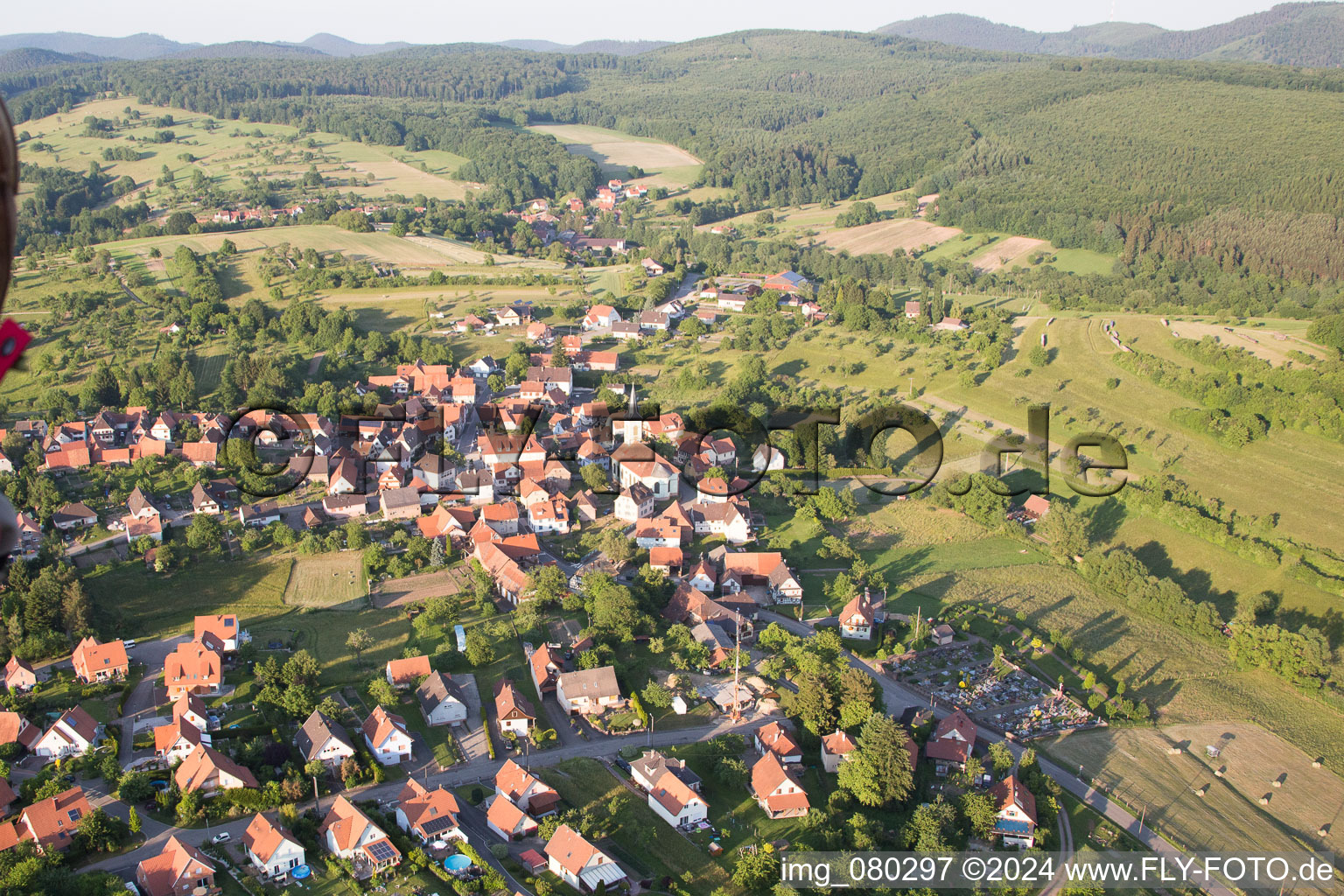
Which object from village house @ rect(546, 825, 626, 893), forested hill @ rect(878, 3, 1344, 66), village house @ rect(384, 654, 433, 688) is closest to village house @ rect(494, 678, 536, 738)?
village house @ rect(384, 654, 433, 688)

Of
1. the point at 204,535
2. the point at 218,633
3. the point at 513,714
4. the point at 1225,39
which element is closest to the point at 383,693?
the point at 513,714

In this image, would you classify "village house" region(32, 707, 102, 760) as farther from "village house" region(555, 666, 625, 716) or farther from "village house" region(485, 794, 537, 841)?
"village house" region(555, 666, 625, 716)

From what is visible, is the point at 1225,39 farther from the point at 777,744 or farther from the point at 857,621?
the point at 777,744

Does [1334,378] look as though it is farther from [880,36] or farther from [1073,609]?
[880,36]

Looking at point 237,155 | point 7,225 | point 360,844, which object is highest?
point 7,225

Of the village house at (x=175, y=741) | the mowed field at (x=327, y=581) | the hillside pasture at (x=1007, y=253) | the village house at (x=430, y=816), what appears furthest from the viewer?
the hillside pasture at (x=1007, y=253)

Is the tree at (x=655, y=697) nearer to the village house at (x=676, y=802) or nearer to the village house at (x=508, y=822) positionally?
the village house at (x=676, y=802)

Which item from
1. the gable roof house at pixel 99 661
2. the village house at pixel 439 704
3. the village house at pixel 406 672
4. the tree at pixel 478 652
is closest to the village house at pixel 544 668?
the tree at pixel 478 652
